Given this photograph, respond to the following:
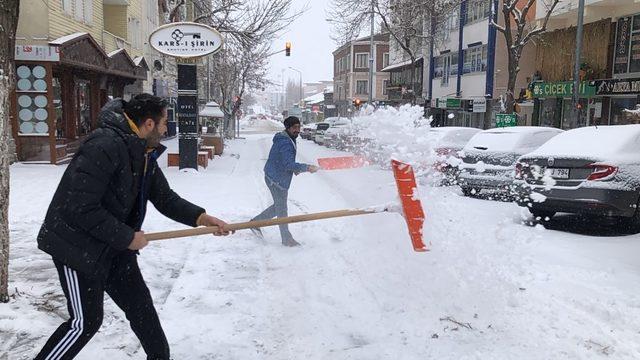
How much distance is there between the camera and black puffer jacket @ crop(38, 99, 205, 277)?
2.60 metres

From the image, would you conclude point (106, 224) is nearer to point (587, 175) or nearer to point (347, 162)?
point (347, 162)

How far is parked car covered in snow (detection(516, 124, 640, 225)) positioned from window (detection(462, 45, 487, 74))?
22.7m

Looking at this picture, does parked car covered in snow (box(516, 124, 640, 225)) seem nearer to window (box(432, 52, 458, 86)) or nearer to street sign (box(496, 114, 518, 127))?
street sign (box(496, 114, 518, 127))

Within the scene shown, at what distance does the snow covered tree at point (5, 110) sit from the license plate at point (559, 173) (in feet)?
22.1

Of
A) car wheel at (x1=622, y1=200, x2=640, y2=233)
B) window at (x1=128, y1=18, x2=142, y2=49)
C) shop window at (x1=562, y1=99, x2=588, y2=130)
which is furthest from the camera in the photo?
window at (x1=128, y1=18, x2=142, y2=49)

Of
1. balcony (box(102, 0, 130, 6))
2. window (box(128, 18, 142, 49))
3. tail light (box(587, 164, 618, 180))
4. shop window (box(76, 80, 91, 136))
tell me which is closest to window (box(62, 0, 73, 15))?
shop window (box(76, 80, 91, 136))

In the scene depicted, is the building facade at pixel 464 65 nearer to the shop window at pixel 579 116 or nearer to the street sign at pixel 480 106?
the street sign at pixel 480 106

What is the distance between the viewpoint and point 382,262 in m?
5.73

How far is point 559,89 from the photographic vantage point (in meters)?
22.8

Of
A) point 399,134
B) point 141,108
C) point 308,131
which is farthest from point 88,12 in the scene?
point 308,131

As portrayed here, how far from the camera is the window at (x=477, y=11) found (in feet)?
96.2

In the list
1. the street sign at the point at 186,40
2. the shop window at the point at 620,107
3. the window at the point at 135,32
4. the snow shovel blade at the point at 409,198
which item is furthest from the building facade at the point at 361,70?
the snow shovel blade at the point at 409,198

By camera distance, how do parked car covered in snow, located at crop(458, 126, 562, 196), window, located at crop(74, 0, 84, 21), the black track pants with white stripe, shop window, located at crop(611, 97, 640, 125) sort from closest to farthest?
the black track pants with white stripe → parked car covered in snow, located at crop(458, 126, 562, 196) → window, located at crop(74, 0, 84, 21) → shop window, located at crop(611, 97, 640, 125)

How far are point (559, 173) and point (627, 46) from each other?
15302 millimetres
